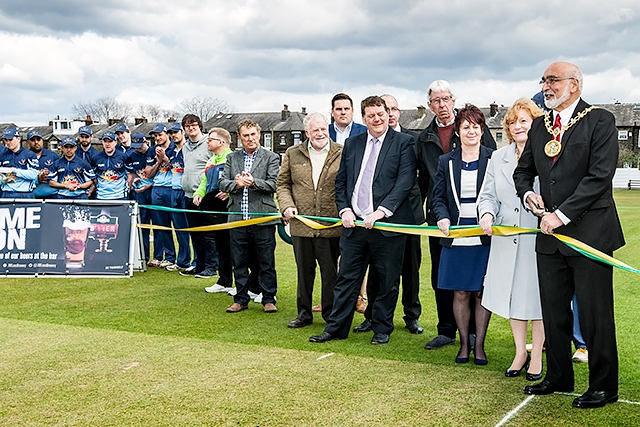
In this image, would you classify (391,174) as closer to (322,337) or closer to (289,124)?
(322,337)

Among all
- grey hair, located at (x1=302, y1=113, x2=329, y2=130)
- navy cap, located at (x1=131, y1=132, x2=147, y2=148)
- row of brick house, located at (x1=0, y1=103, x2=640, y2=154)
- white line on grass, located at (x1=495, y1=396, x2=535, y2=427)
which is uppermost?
row of brick house, located at (x1=0, y1=103, x2=640, y2=154)

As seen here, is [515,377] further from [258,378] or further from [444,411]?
[258,378]

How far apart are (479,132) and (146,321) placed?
3.81 meters

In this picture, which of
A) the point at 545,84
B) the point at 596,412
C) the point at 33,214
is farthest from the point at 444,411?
the point at 33,214

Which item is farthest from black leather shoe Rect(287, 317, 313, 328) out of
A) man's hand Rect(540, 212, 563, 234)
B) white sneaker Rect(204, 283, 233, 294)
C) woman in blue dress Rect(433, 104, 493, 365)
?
man's hand Rect(540, 212, 563, 234)

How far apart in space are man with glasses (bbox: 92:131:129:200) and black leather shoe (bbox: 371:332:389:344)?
623 cm

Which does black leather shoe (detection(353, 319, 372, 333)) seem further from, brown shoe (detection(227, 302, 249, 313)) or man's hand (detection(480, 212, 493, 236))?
man's hand (detection(480, 212, 493, 236))

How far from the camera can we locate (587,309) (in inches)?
173

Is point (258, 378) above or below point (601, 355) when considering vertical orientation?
below

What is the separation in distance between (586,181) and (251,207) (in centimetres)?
441

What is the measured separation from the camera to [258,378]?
16.9 ft

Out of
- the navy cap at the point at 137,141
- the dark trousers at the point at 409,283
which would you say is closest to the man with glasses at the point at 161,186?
the navy cap at the point at 137,141

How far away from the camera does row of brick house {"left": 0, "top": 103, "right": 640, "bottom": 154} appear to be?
71.3 meters

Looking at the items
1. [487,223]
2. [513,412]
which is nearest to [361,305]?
[487,223]
